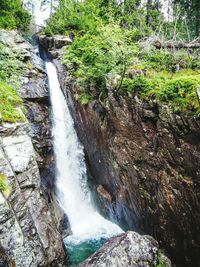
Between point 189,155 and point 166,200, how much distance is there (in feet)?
6.08

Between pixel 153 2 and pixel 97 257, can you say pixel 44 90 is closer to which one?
pixel 97 257

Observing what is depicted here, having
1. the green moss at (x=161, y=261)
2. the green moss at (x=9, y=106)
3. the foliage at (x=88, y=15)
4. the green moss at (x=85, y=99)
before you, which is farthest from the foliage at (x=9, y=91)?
the green moss at (x=161, y=261)

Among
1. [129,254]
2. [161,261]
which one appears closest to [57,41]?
[129,254]

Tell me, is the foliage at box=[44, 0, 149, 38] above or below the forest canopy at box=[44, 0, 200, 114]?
above

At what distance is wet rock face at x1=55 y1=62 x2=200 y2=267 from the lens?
7680mm

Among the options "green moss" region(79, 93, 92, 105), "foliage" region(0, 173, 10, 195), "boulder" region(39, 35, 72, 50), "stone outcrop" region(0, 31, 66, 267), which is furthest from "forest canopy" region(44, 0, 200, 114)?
"foliage" region(0, 173, 10, 195)

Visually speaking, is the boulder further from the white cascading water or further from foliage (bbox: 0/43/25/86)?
foliage (bbox: 0/43/25/86)

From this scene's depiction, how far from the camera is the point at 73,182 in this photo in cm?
1370

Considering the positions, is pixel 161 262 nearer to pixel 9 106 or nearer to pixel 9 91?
pixel 9 106

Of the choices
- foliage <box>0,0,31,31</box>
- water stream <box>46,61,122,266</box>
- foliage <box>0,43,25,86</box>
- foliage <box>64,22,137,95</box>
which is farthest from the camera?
foliage <box>0,0,31,31</box>

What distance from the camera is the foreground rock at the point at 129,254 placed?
7707 millimetres

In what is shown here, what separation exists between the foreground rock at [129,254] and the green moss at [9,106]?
5507 millimetres

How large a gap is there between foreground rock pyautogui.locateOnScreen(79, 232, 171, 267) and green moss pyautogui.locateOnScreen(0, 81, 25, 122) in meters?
5.51

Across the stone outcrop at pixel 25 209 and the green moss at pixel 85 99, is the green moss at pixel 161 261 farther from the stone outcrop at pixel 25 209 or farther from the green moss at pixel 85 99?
the green moss at pixel 85 99
